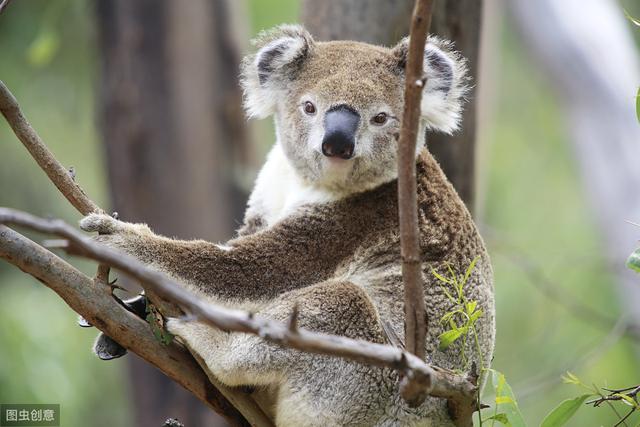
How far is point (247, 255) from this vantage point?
4.13 meters

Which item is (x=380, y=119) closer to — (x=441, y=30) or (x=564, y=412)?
(x=441, y=30)

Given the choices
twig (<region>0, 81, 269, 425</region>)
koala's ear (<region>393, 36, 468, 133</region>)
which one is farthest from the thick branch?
koala's ear (<region>393, 36, 468, 133</region>)

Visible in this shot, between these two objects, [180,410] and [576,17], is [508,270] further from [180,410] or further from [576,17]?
[180,410]

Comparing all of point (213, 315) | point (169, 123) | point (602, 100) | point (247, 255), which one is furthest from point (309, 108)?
point (602, 100)

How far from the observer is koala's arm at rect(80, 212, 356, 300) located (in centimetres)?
393

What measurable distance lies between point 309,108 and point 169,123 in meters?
4.65

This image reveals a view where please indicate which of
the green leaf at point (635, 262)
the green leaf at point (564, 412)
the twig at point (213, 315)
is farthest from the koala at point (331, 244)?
the twig at point (213, 315)

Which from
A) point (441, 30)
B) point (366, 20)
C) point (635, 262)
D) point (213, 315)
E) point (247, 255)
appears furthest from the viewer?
point (366, 20)

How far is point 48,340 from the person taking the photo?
868 centimetres

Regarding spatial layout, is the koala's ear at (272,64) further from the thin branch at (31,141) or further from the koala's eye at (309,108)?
the thin branch at (31,141)

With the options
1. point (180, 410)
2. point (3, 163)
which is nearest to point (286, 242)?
point (180, 410)

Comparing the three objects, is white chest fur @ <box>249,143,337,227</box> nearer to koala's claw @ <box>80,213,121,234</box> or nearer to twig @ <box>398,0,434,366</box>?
koala's claw @ <box>80,213,121,234</box>

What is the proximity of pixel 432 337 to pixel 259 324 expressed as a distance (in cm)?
184

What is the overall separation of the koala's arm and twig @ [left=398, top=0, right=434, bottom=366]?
128 cm
